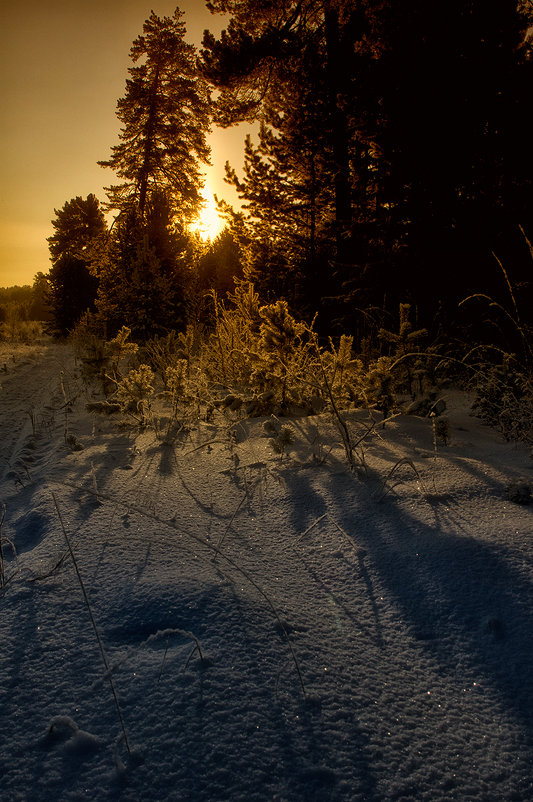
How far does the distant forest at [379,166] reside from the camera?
4.23 metres

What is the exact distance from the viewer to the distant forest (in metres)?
4.23

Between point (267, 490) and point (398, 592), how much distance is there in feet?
2.52

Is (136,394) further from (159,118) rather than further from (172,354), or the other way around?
(159,118)

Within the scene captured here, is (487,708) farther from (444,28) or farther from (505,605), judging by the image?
(444,28)

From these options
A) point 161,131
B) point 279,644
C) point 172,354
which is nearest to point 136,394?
point 279,644

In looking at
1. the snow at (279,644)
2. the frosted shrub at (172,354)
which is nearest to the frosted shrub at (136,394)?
the frosted shrub at (172,354)

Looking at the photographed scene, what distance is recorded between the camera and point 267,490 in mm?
1713

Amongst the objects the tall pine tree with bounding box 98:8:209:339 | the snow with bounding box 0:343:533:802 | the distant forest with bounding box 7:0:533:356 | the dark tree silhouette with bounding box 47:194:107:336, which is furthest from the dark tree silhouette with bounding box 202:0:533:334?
the dark tree silhouette with bounding box 47:194:107:336

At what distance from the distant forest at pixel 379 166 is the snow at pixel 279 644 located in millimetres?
1228

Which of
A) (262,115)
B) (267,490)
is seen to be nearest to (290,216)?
(262,115)

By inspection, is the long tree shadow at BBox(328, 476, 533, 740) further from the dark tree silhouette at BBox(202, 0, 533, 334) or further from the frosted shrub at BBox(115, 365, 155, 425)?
the dark tree silhouette at BBox(202, 0, 533, 334)

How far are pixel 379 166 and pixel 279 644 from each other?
4.99 metres

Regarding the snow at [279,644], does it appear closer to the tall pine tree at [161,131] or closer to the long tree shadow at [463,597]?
the long tree shadow at [463,597]

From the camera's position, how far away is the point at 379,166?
4.65m
